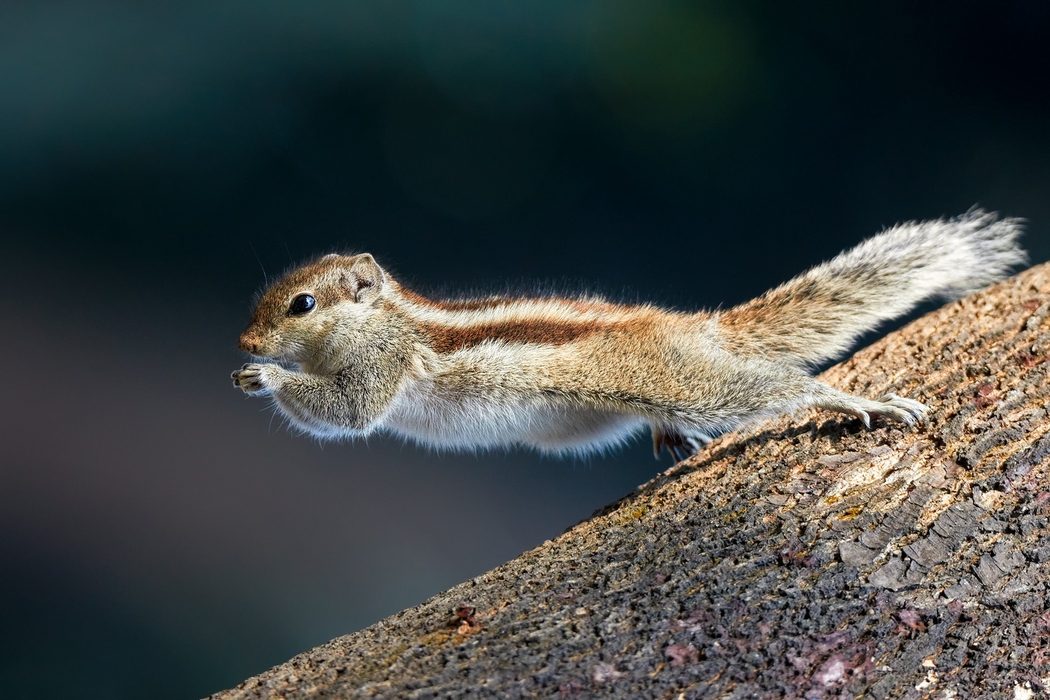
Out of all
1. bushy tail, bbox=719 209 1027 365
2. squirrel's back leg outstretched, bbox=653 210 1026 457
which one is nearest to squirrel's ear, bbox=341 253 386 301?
squirrel's back leg outstretched, bbox=653 210 1026 457

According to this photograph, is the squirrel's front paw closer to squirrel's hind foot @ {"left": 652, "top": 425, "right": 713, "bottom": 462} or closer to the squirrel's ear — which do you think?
the squirrel's ear

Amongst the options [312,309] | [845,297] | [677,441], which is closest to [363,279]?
[312,309]

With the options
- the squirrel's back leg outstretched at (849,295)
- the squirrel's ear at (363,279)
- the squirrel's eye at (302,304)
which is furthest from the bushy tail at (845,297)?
the squirrel's eye at (302,304)

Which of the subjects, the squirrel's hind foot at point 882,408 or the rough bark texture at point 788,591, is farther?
the squirrel's hind foot at point 882,408

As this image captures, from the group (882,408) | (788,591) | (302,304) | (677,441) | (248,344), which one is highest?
→ (302,304)

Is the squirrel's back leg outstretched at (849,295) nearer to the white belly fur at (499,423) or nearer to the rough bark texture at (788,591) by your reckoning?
the white belly fur at (499,423)

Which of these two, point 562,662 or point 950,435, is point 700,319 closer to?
point 950,435

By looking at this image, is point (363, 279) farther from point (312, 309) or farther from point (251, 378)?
point (251, 378)

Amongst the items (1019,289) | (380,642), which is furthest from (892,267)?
(380,642)
